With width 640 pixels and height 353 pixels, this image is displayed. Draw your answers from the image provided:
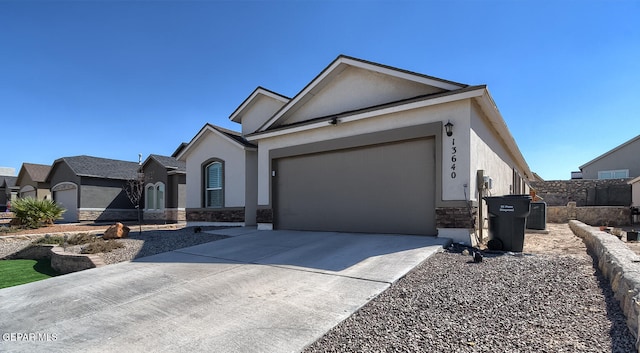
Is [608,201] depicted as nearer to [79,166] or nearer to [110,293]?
[110,293]

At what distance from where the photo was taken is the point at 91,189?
22.9 metres

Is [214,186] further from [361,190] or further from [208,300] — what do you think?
[208,300]

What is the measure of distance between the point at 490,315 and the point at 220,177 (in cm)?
1250

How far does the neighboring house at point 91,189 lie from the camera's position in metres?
22.5

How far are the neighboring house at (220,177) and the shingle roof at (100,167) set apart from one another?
12.0m

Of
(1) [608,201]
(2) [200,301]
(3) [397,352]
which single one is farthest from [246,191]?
(1) [608,201]

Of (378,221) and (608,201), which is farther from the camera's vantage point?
(608,201)

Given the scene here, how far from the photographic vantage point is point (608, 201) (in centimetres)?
2162

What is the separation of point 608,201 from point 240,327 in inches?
1065

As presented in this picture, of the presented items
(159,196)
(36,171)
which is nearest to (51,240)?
(159,196)

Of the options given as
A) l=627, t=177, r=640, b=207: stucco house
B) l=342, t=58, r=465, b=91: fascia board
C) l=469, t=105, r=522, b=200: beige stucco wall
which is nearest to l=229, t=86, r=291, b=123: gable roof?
l=342, t=58, r=465, b=91: fascia board

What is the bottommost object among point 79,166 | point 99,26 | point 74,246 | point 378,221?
point 74,246

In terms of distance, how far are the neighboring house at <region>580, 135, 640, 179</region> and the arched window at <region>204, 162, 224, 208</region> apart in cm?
3056

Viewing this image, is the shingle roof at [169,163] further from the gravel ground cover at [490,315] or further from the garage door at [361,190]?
the gravel ground cover at [490,315]
